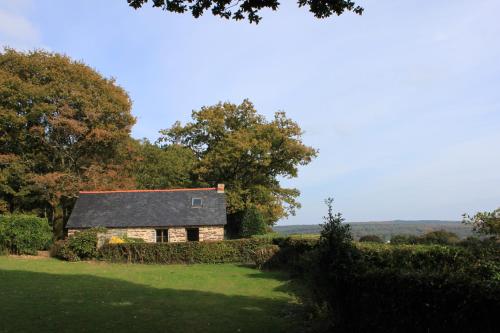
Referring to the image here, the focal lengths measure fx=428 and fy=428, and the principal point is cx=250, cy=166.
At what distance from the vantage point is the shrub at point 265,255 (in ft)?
67.8

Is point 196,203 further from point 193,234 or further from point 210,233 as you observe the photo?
point 210,233

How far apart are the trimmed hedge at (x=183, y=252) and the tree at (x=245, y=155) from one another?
13294 mm

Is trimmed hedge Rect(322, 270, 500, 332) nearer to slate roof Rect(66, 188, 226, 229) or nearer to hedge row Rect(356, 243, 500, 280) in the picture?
hedge row Rect(356, 243, 500, 280)

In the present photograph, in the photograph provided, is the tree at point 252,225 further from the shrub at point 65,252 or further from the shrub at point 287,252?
the shrub at point 65,252

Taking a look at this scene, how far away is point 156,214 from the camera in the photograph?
28719 mm

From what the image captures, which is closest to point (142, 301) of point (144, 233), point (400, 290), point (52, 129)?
point (400, 290)

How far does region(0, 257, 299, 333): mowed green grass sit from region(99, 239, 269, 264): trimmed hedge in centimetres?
384

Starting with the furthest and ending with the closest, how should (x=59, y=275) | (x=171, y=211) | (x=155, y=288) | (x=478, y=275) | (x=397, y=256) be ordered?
(x=171, y=211), (x=59, y=275), (x=155, y=288), (x=397, y=256), (x=478, y=275)

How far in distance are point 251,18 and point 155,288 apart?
10669 millimetres

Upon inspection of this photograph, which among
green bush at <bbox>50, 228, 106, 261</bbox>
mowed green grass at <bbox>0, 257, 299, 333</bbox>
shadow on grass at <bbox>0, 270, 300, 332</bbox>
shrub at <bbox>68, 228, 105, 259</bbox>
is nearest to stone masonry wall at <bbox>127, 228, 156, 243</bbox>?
green bush at <bbox>50, 228, 106, 261</bbox>

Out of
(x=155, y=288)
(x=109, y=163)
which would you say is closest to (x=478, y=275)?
(x=155, y=288)

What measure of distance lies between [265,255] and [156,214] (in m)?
10.6

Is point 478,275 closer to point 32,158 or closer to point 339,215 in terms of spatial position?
point 339,215

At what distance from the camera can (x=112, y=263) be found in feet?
76.1
